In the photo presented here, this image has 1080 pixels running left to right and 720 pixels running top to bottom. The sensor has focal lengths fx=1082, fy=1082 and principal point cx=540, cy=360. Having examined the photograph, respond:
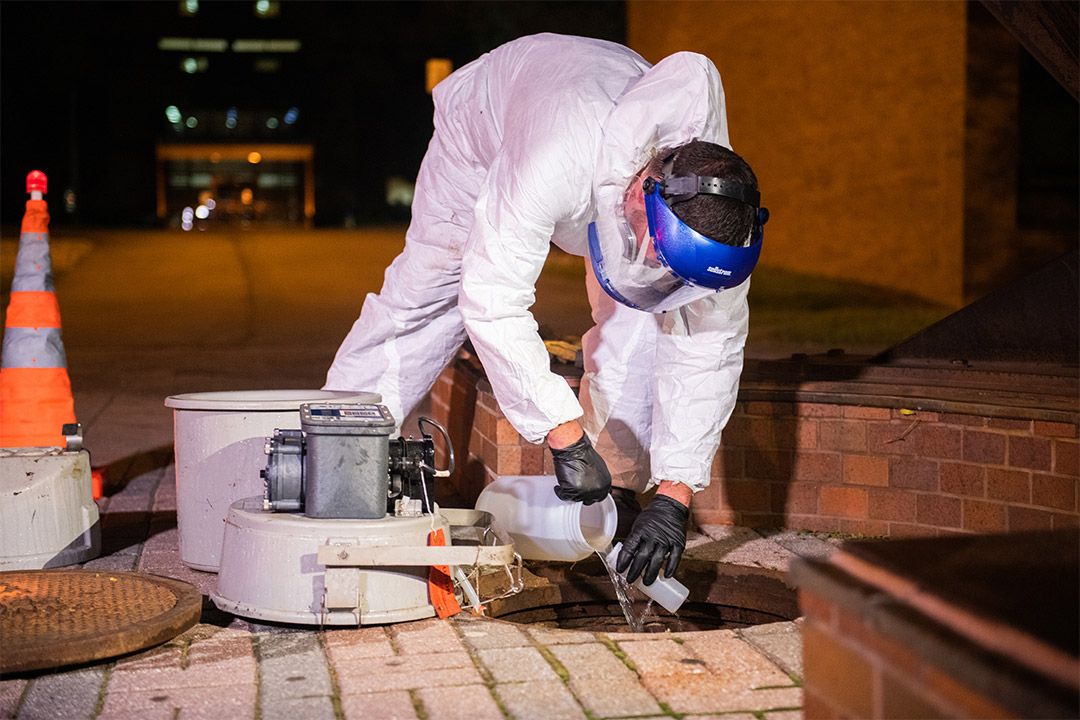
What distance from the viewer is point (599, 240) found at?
10.7 feet

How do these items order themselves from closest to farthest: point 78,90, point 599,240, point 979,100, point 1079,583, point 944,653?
point 944,653, point 1079,583, point 599,240, point 979,100, point 78,90

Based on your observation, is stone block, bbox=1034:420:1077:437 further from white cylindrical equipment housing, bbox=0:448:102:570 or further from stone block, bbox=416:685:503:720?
white cylindrical equipment housing, bbox=0:448:102:570

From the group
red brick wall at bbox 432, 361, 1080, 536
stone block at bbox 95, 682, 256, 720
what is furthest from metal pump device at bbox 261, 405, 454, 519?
red brick wall at bbox 432, 361, 1080, 536

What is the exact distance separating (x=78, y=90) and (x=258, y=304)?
1119 inches

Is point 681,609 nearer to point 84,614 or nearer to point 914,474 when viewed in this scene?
point 914,474

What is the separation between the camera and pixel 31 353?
14.3ft

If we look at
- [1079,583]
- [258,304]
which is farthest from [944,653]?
[258,304]

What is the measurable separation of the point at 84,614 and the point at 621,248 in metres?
1.83

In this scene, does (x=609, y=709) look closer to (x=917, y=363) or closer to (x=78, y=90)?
(x=917, y=363)

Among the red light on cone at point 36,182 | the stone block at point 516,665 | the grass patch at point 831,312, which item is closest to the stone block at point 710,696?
the stone block at point 516,665

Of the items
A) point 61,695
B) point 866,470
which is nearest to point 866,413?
point 866,470

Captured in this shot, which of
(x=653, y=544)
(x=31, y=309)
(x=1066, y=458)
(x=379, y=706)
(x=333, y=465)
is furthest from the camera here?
(x=31, y=309)

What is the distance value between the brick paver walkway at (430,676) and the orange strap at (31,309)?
Answer: 69.1 inches

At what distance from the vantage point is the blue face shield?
2.87 meters
